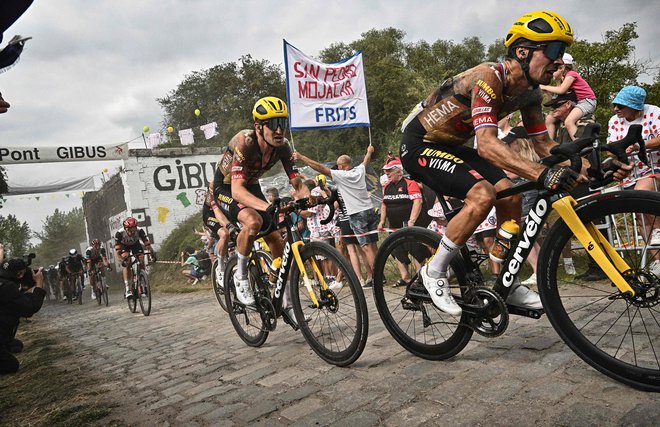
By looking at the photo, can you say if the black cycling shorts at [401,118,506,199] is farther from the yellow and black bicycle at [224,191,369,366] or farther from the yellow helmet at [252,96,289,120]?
the yellow helmet at [252,96,289,120]

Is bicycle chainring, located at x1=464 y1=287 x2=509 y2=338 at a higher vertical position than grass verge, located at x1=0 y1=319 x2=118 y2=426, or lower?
higher

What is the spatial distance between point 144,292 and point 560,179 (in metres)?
9.62

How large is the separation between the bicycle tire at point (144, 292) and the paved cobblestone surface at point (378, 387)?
4722 millimetres

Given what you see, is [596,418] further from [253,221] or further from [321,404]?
[253,221]

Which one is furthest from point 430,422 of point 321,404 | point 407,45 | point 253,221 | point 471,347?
point 407,45

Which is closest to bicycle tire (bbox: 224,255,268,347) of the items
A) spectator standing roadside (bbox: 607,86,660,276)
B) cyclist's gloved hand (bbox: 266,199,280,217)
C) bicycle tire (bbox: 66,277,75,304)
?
cyclist's gloved hand (bbox: 266,199,280,217)

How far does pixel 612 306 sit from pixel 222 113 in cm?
4685

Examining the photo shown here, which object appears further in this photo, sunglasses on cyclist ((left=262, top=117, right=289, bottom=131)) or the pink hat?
the pink hat

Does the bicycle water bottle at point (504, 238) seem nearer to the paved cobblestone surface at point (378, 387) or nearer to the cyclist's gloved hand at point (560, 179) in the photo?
the cyclist's gloved hand at point (560, 179)

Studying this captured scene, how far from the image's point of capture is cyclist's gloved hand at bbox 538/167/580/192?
2.59 m

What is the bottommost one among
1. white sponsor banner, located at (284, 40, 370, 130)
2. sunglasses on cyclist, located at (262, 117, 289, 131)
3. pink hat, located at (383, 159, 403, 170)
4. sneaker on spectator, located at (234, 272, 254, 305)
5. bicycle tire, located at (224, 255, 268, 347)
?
A: bicycle tire, located at (224, 255, 268, 347)

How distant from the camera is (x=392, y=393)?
305 centimetres

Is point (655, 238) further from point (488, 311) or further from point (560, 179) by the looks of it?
point (488, 311)

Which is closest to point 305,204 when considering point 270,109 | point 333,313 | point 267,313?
point 333,313
